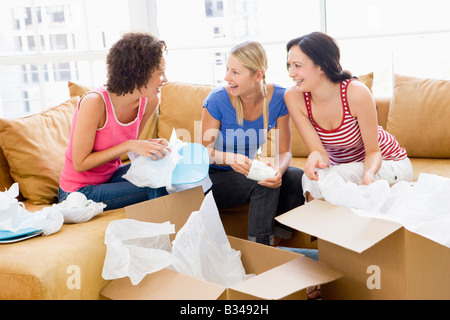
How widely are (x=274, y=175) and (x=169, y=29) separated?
65.2 inches

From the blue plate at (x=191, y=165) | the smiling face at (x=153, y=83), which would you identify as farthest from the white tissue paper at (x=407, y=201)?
the smiling face at (x=153, y=83)

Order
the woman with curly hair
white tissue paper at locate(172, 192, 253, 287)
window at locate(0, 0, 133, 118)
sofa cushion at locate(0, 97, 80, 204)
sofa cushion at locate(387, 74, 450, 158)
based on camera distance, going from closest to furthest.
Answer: white tissue paper at locate(172, 192, 253, 287) < the woman with curly hair < sofa cushion at locate(0, 97, 80, 204) < sofa cushion at locate(387, 74, 450, 158) < window at locate(0, 0, 133, 118)

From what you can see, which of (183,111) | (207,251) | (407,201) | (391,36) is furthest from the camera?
(391,36)

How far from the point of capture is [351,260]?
144cm

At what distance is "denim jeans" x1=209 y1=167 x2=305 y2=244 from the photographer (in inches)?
76.4

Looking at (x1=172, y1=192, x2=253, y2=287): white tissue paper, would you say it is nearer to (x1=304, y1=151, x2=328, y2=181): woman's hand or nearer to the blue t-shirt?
(x1=304, y1=151, x2=328, y2=181): woman's hand

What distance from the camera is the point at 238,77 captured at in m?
2.02

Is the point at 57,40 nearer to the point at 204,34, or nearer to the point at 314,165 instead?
the point at 204,34

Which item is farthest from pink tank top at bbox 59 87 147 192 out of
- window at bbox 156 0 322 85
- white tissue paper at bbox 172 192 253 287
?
window at bbox 156 0 322 85

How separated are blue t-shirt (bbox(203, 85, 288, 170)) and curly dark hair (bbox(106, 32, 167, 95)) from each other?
0.32m

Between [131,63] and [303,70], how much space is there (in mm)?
684

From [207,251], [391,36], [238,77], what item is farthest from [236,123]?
[391,36]
